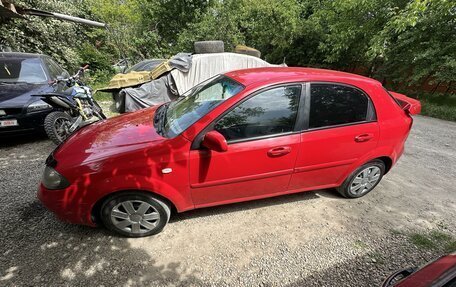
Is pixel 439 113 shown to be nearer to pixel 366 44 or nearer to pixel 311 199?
pixel 366 44

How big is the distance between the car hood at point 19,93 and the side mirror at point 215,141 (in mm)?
3648

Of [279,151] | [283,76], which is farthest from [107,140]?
[283,76]

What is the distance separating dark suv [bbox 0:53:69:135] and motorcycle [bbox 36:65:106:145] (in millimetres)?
192

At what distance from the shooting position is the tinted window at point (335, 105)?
2.41m

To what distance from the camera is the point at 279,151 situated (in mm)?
2287

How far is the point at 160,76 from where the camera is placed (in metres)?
6.43

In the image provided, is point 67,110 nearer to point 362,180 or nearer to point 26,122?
point 26,122

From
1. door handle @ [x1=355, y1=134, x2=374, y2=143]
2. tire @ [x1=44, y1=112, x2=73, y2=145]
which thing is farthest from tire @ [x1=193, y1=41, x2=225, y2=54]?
door handle @ [x1=355, y1=134, x2=374, y2=143]

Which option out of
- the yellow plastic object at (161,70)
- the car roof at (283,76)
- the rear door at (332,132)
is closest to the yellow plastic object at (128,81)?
the yellow plastic object at (161,70)

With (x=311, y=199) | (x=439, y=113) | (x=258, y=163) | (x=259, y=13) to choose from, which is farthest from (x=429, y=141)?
(x=259, y=13)

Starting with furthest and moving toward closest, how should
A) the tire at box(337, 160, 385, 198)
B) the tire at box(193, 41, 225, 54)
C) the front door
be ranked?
the tire at box(193, 41, 225, 54)
the tire at box(337, 160, 385, 198)
the front door

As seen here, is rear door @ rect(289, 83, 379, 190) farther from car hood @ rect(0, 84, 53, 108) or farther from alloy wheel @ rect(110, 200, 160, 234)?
car hood @ rect(0, 84, 53, 108)

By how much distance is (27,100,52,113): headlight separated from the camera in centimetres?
381

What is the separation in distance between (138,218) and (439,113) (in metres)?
10.3
